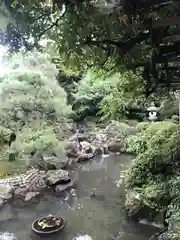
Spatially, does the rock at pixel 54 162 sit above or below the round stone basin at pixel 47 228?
above

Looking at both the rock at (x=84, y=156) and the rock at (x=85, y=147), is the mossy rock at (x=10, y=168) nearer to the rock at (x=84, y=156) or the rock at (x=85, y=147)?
the rock at (x=84, y=156)

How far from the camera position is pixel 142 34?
150 cm

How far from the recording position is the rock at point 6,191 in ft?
13.9

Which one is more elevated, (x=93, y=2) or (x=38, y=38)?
(x=93, y=2)

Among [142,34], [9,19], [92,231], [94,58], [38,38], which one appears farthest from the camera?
[92,231]

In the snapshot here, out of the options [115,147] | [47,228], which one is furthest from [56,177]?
[115,147]

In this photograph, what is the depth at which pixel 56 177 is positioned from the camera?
472cm

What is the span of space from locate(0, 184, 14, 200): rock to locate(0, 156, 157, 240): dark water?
21 cm

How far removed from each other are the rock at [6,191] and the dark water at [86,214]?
0.21 m

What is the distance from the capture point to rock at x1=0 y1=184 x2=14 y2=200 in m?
4.24

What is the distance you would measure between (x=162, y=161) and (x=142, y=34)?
229 centimetres

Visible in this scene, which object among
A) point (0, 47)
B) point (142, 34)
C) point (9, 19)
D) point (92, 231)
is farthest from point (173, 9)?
point (92, 231)

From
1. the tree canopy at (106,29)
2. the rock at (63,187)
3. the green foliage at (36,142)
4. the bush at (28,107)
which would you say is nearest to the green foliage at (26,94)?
the bush at (28,107)

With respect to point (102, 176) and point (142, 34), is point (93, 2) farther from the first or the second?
point (102, 176)
